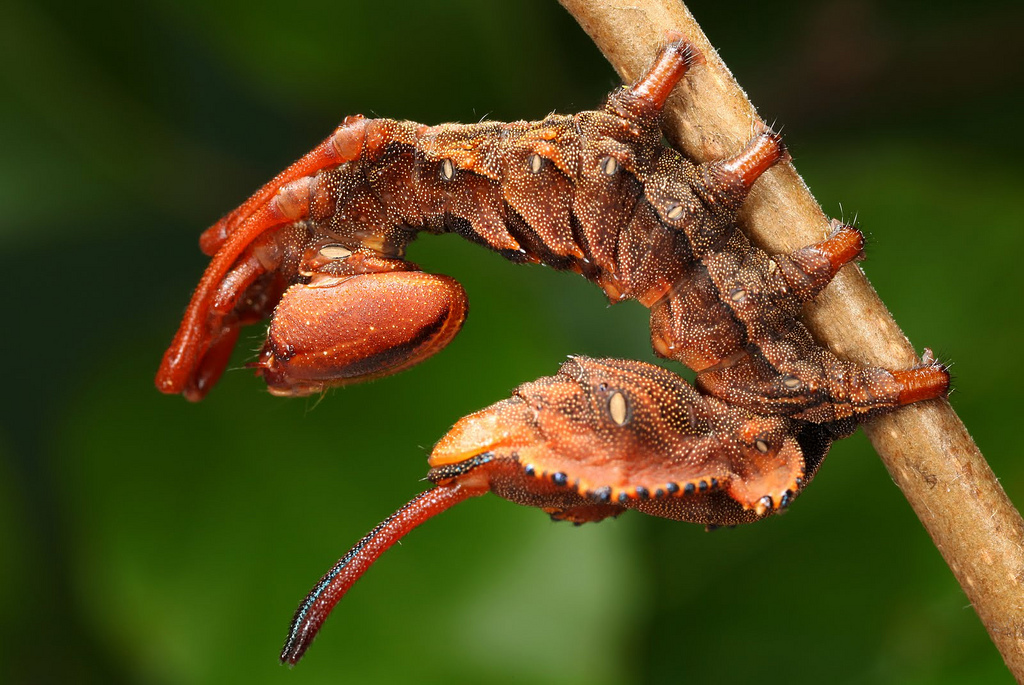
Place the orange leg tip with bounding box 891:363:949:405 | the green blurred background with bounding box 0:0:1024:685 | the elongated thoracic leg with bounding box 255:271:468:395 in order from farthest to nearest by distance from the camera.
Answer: the green blurred background with bounding box 0:0:1024:685 → the elongated thoracic leg with bounding box 255:271:468:395 → the orange leg tip with bounding box 891:363:949:405

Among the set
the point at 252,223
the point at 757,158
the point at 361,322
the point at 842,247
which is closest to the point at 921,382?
the point at 842,247

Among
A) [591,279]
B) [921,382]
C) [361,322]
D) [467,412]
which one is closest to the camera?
[921,382]

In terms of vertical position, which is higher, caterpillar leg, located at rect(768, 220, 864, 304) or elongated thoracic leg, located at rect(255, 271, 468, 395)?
elongated thoracic leg, located at rect(255, 271, 468, 395)

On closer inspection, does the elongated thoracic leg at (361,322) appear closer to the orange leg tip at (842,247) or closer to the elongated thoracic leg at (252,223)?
the elongated thoracic leg at (252,223)

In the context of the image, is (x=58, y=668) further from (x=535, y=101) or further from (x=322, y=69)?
(x=535, y=101)

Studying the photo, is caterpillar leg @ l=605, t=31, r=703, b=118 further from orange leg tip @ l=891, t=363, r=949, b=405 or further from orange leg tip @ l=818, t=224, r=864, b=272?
orange leg tip @ l=891, t=363, r=949, b=405

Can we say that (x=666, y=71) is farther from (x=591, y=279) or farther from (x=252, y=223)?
(x=252, y=223)

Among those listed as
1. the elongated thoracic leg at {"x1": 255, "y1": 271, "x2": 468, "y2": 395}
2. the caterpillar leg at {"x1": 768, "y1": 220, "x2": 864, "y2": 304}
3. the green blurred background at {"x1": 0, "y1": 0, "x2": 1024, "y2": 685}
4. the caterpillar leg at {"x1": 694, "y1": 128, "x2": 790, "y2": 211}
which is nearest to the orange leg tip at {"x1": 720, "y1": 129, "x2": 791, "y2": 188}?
the caterpillar leg at {"x1": 694, "y1": 128, "x2": 790, "y2": 211}
